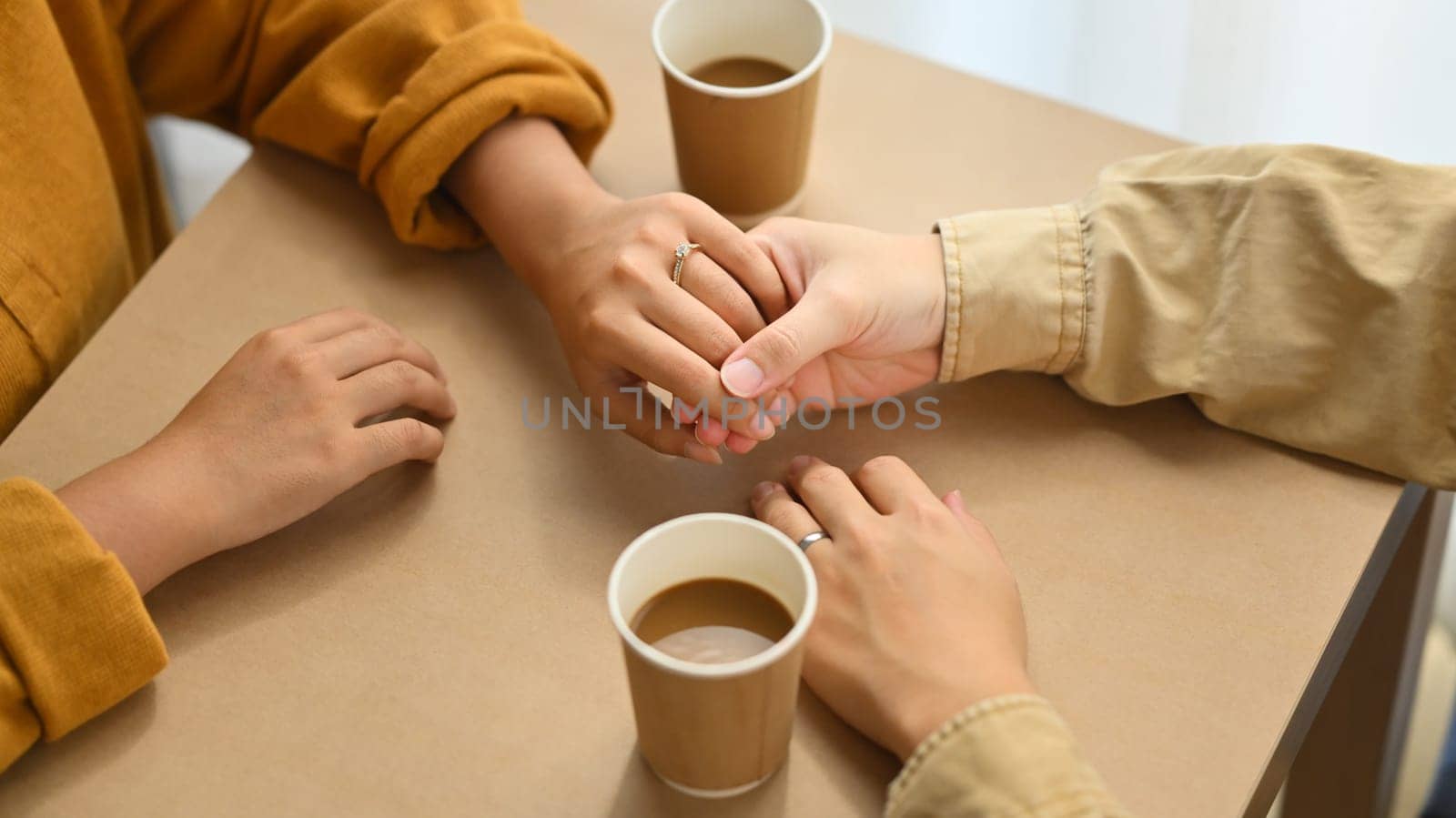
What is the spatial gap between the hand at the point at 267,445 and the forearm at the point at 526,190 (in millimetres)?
100

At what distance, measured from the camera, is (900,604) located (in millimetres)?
653

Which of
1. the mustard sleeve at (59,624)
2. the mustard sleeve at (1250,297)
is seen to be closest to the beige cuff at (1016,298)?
the mustard sleeve at (1250,297)

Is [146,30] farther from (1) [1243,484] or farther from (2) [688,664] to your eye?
(1) [1243,484]

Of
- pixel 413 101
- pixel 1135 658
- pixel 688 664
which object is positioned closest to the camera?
pixel 688 664

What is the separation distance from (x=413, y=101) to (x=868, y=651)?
19.2 inches

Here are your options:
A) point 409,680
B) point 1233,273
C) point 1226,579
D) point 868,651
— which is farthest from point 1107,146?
point 409,680

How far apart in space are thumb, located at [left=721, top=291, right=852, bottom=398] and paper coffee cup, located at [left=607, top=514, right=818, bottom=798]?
0.43 ft

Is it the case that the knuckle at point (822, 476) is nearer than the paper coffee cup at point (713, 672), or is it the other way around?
the paper coffee cup at point (713, 672)

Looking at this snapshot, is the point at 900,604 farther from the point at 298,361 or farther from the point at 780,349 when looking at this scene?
the point at 298,361

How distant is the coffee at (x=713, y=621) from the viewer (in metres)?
0.61

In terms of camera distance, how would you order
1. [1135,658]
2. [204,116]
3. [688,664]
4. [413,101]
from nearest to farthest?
[688,664]
[1135,658]
[413,101]
[204,116]

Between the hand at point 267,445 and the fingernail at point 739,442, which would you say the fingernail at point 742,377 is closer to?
the fingernail at point 739,442

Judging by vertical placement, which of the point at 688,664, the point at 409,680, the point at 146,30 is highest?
the point at 146,30

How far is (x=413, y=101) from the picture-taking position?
863 millimetres
